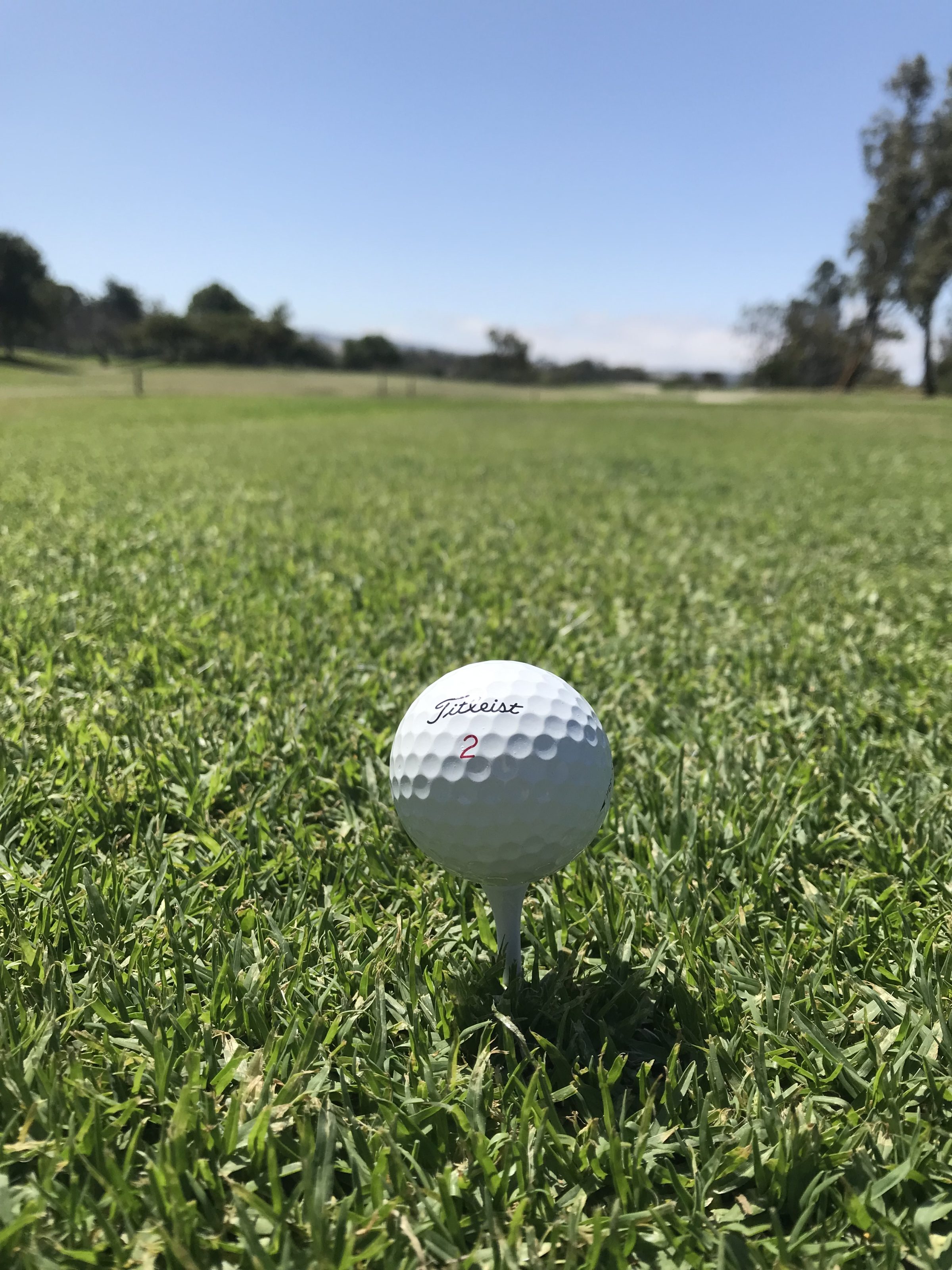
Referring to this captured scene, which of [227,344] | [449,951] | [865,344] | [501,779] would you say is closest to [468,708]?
[501,779]

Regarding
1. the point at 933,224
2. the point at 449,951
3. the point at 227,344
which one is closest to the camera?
the point at 449,951

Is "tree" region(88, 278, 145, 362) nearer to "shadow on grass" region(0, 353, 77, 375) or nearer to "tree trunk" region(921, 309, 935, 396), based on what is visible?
"shadow on grass" region(0, 353, 77, 375)

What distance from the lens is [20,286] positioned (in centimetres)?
5472

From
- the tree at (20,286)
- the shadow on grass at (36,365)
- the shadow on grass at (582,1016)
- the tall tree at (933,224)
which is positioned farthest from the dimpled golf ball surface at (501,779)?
the tree at (20,286)

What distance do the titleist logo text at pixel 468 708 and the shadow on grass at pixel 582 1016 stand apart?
0.48 m

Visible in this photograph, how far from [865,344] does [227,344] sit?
51132 mm

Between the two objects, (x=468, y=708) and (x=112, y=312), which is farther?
(x=112, y=312)

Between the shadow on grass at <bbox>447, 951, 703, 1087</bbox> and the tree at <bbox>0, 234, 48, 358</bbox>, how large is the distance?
65.6 meters

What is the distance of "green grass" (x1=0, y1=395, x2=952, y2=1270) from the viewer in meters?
1.10

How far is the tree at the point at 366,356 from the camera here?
73.1m

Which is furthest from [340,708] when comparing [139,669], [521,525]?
[521,525]

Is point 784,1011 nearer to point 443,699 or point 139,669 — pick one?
point 443,699

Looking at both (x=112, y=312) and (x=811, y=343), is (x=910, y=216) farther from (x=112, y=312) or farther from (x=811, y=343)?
(x=112, y=312)

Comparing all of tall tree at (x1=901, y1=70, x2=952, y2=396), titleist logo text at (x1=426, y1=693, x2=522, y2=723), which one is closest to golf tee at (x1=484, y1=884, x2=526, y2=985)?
titleist logo text at (x1=426, y1=693, x2=522, y2=723)
